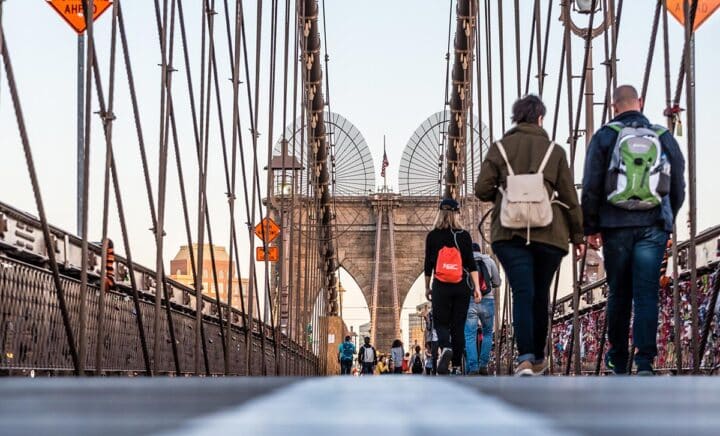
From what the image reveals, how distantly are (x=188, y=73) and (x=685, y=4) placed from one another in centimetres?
618

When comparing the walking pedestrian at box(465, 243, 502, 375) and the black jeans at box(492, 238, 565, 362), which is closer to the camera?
the black jeans at box(492, 238, 565, 362)

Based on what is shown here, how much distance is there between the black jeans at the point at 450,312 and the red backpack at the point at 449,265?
75 mm

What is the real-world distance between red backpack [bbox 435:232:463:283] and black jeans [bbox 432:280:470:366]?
8 cm

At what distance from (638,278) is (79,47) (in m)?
9.35

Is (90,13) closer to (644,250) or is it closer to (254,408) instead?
(644,250)

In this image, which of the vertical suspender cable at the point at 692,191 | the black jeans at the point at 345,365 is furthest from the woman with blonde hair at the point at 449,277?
the black jeans at the point at 345,365

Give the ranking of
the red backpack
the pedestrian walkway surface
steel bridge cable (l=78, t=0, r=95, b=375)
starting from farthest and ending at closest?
the red backpack, steel bridge cable (l=78, t=0, r=95, b=375), the pedestrian walkway surface

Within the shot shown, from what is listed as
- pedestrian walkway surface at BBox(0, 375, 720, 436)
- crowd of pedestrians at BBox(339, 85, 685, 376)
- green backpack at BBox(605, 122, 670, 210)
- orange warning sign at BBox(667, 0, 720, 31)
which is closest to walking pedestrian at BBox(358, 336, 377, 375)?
orange warning sign at BBox(667, 0, 720, 31)

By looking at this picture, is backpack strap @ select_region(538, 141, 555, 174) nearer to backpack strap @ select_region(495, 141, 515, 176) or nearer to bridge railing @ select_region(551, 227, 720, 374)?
backpack strap @ select_region(495, 141, 515, 176)

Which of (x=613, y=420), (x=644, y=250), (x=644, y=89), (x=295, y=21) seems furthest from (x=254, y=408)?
(x=295, y=21)

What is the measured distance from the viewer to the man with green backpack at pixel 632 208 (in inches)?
217

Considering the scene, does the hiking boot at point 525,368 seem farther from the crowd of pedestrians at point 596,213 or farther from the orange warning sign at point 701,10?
the orange warning sign at point 701,10

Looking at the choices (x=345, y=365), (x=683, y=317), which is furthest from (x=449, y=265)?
(x=345, y=365)

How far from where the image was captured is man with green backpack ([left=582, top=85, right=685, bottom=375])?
5512 mm
